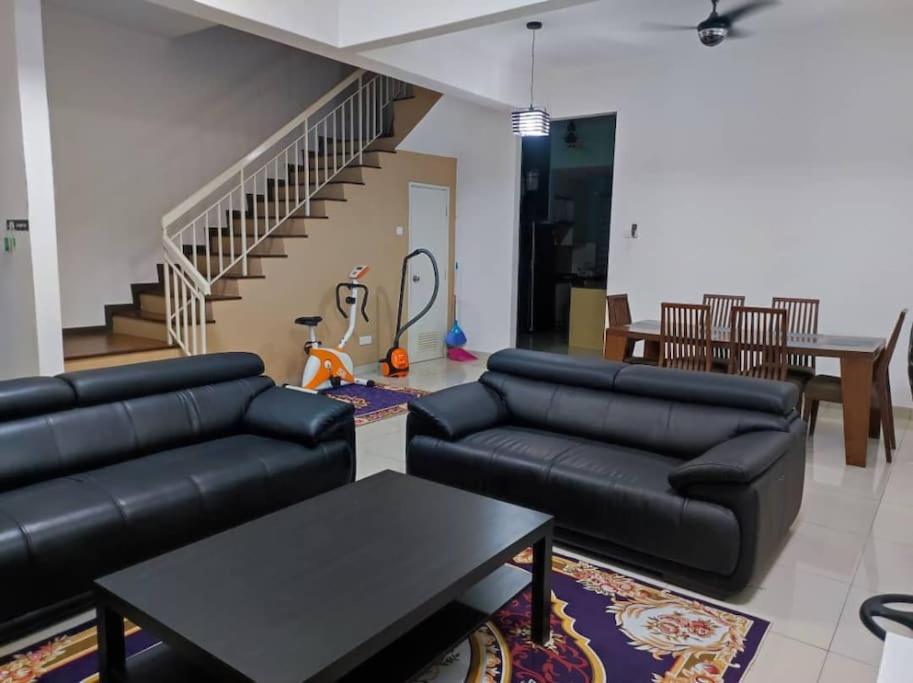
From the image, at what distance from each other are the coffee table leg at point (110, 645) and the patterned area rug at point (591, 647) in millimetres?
288

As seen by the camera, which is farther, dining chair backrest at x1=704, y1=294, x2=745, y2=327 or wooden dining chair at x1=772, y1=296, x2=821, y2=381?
dining chair backrest at x1=704, y1=294, x2=745, y2=327

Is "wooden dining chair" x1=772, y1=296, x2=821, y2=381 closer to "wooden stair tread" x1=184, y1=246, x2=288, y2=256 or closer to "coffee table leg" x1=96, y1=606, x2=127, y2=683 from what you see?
"wooden stair tread" x1=184, y1=246, x2=288, y2=256

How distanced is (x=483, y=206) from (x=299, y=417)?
5044 millimetres

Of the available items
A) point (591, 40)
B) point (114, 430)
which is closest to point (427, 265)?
point (591, 40)

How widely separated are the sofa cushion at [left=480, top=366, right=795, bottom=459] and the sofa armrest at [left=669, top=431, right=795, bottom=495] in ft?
0.74

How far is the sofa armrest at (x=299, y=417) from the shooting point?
3098mm

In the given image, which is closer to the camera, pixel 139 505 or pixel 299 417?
pixel 139 505

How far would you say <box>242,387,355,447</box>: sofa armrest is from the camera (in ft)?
10.2

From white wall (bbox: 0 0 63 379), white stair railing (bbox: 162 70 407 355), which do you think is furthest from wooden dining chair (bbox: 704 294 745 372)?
white wall (bbox: 0 0 63 379)

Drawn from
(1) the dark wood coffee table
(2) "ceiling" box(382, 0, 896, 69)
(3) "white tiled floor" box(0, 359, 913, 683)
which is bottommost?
(3) "white tiled floor" box(0, 359, 913, 683)

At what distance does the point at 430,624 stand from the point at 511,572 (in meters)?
0.42

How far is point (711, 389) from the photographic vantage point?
308 centimetres

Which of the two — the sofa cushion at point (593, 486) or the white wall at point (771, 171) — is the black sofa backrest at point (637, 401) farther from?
the white wall at point (771, 171)

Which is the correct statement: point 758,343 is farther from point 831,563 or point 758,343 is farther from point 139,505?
point 139,505
